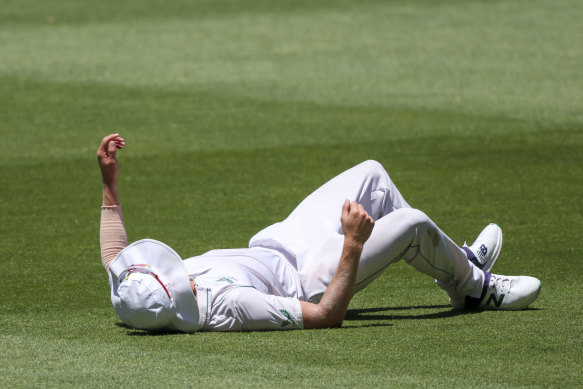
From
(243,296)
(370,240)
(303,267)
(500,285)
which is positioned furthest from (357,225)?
(500,285)

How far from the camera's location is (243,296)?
5.80 m

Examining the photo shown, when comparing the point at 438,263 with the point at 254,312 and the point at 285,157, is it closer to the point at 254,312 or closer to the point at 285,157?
the point at 254,312

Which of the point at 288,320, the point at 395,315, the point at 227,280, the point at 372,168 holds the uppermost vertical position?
the point at 372,168

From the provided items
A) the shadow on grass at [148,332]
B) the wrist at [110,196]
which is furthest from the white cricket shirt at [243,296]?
the wrist at [110,196]

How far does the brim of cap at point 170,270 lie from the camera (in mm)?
5738

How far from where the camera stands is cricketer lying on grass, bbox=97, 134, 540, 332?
5758 mm

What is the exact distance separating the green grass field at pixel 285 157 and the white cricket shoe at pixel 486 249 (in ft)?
1.27

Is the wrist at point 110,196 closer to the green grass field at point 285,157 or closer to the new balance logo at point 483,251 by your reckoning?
the green grass field at point 285,157

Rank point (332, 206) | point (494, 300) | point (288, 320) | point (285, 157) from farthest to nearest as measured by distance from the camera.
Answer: point (285, 157) < point (332, 206) < point (494, 300) < point (288, 320)

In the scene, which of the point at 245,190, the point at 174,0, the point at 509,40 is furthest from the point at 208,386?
the point at 174,0

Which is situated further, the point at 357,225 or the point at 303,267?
the point at 303,267

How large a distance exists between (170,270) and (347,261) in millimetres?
908

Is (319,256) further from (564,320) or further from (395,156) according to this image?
(395,156)

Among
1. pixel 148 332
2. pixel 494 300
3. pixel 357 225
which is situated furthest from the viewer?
pixel 494 300
